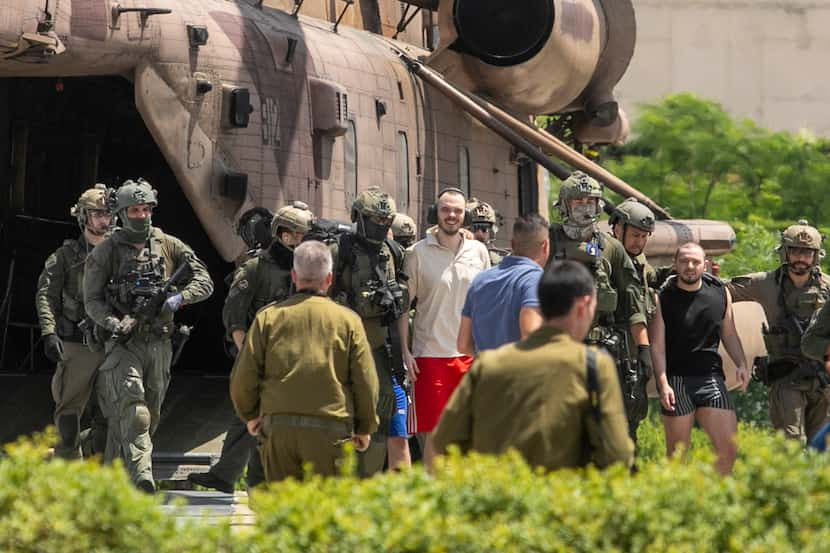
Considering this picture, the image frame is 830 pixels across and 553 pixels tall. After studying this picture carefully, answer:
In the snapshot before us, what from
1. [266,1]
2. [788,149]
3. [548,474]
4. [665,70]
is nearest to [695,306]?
[548,474]

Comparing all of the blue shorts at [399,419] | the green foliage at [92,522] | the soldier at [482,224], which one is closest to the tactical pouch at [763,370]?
the soldier at [482,224]

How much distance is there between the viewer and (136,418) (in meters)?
12.0

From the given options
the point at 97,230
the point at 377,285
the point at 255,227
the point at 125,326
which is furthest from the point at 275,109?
the point at 377,285

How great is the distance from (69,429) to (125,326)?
1.30 m

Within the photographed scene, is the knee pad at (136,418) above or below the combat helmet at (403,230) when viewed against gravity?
below

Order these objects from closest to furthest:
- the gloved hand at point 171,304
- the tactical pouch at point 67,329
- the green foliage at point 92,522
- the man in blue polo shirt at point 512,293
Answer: the green foliage at point 92,522 < the man in blue polo shirt at point 512,293 < the gloved hand at point 171,304 < the tactical pouch at point 67,329

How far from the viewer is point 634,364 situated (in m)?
11.6

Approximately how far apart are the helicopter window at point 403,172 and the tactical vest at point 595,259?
18.7 feet

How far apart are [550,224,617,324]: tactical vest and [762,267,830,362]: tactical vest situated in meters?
1.77

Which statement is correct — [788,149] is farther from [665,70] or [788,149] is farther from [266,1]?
[266,1]

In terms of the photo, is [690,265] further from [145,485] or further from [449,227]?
[145,485]

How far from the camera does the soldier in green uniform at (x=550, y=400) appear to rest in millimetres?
7078

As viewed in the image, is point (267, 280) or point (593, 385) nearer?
point (593, 385)

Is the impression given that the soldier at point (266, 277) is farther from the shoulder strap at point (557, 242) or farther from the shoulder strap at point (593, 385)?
the shoulder strap at point (593, 385)
